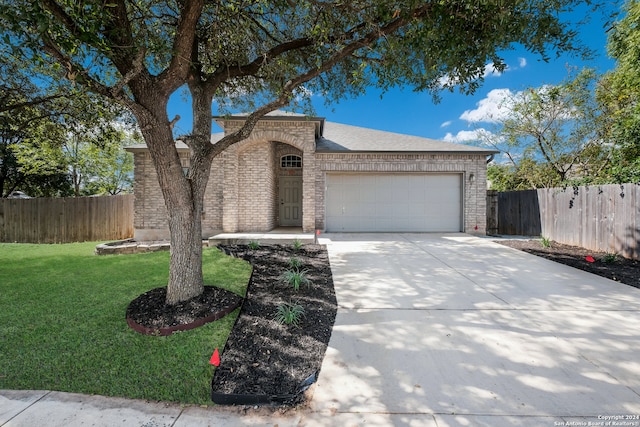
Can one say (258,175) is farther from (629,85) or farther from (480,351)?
(629,85)

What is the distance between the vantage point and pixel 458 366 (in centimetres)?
259

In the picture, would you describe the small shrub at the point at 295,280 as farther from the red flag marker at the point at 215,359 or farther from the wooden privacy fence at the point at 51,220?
the wooden privacy fence at the point at 51,220

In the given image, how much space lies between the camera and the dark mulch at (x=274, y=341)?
93.4 inches

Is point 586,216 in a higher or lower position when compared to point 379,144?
lower

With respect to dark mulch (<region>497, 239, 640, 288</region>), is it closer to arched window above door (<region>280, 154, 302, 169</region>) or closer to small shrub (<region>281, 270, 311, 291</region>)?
small shrub (<region>281, 270, 311, 291</region>)

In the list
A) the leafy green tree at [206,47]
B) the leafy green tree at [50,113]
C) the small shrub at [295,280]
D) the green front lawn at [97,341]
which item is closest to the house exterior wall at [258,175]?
the leafy green tree at [50,113]

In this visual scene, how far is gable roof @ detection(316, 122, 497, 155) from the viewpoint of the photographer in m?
9.83

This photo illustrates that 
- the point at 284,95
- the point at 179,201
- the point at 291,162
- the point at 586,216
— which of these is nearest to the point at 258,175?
the point at 291,162

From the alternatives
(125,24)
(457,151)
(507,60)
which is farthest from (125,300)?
(457,151)

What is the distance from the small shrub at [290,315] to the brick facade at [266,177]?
6.00m

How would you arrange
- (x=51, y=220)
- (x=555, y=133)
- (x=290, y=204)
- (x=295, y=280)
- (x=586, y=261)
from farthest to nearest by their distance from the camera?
1. (x=555, y=133)
2. (x=290, y=204)
3. (x=51, y=220)
4. (x=586, y=261)
5. (x=295, y=280)

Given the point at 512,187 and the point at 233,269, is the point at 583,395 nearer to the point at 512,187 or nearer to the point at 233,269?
the point at 233,269

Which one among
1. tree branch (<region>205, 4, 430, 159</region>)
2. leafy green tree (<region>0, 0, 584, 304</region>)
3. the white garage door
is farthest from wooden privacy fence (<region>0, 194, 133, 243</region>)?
tree branch (<region>205, 4, 430, 159</region>)

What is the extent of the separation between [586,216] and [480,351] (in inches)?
296
